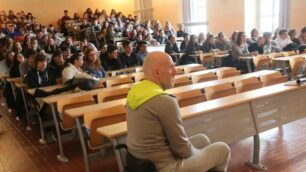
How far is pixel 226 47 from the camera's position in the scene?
348 inches

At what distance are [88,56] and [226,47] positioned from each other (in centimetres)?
489

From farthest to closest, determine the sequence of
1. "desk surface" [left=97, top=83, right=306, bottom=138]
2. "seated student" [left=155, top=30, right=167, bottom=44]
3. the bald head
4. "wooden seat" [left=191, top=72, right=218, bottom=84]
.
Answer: "seated student" [left=155, top=30, right=167, bottom=44]
"wooden seat" [left=191, top=72, right=218, bottom=84]
"desk surface" [left=97, top=83, right=306, bottom=138]
the bald head

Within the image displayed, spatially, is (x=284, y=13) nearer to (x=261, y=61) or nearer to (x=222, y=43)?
(x=222, y=43)

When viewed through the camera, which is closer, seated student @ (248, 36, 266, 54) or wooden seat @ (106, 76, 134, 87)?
wooden seat @ (106, 76, 134, 87)

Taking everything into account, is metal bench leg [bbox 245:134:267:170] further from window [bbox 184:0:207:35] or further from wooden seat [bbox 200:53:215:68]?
window [bbox 184:0:207:35]

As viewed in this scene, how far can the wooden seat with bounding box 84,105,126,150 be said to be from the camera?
8.89 feet

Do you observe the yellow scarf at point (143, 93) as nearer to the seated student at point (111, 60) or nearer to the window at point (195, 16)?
the seated student at point (111, 60)

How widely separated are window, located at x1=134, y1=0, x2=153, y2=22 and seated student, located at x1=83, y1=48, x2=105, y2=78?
12.2 metres

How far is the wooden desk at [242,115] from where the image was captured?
8.21ft

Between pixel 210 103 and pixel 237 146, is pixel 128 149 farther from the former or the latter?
pixel 237 146

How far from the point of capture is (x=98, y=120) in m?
2.71

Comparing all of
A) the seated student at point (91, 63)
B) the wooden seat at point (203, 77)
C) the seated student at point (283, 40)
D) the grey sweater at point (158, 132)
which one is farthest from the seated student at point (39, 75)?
the seated student at point (283, 40)

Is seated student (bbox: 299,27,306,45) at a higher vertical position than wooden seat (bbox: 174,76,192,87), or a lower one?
higher

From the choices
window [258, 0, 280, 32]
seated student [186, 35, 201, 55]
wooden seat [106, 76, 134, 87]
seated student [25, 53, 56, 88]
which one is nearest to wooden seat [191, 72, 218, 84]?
wooden seat [106, 76, 134, 87]
